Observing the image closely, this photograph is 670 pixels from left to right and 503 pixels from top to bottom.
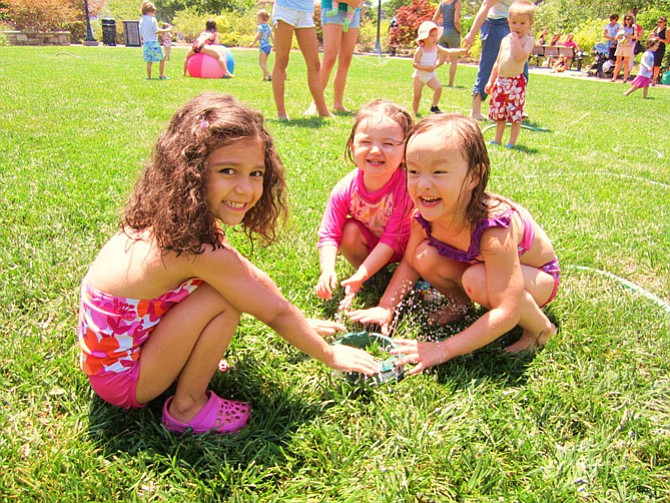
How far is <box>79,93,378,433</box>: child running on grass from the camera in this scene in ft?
5.49

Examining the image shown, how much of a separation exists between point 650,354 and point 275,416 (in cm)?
162

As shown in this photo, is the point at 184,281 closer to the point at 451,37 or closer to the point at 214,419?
the point at 214,419

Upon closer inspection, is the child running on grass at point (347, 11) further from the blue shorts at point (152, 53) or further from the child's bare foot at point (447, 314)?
the blue shorts at point (152, 53)

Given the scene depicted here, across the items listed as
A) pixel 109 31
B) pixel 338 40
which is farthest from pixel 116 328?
pixel 109 31

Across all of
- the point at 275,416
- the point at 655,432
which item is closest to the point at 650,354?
the point at 655,432

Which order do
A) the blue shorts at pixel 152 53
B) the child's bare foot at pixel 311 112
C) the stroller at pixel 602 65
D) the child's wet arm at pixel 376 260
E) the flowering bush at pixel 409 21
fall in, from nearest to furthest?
the child's wet arm at pixel 376 260 → the child's bare foot at pixel 311 112 → the blue shorts at pixel 152 53 → the stroller at pixel 602 65 → the flowering bush at pixel 409 21

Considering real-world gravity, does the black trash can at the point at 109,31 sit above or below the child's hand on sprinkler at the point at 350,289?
above

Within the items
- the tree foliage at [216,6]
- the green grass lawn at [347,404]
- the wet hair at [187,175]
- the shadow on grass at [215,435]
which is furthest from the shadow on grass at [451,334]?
the tree foliage at [216,6]

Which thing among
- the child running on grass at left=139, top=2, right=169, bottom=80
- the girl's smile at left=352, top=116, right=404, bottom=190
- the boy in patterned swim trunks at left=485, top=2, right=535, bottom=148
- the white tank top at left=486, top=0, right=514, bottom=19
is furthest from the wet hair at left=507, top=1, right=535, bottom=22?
the child running on grass at left=139, top=2, right=169, bottom=80

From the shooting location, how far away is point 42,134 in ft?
19.3

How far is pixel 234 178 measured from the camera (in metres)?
1.76

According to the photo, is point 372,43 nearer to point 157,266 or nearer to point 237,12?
point 237,12

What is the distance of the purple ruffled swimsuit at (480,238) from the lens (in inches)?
81.7

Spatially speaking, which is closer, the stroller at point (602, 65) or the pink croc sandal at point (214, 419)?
the pink croc sandal at point (214, 419)
